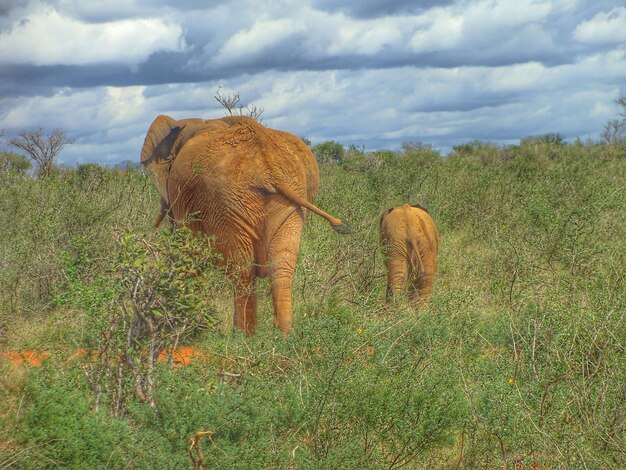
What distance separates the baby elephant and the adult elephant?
80.6 inches

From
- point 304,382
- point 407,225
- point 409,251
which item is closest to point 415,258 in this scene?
point 409,251

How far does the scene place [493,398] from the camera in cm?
448

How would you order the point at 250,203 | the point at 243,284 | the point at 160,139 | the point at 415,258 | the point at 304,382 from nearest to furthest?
the point at 304,382, the point at 250,203, the point at 243,284, the point at 160,139, the point at 415,258

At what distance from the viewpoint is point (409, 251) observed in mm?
9125

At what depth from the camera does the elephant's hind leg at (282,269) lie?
704 cm

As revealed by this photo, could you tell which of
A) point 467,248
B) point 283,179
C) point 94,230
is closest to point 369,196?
point 467,248

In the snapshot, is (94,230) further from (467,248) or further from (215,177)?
(467,248)

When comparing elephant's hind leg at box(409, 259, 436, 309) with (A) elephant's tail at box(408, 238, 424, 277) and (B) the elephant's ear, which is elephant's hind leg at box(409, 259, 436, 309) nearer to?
(A) elephant's tail at box(408, 238, 424, 277)

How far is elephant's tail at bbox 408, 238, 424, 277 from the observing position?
29.6 ft

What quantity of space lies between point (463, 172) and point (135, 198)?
28.2 feet

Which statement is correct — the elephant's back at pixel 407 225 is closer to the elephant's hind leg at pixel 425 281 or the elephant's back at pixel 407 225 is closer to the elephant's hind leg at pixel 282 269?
the elephant's hind leg at pixel 425 281

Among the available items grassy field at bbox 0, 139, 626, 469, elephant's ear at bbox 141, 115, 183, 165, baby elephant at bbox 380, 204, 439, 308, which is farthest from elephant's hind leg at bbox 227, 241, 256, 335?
baby elephant at bbox 380, 204, 439, 308

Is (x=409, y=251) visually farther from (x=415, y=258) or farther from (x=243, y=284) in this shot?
(x=243, y=284)

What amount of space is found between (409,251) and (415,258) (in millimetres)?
98
